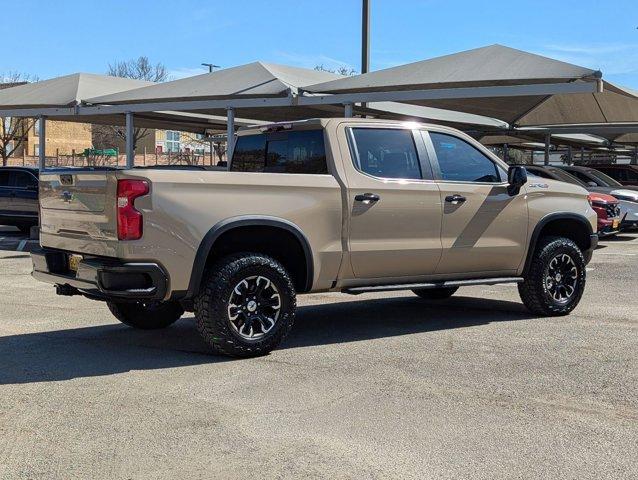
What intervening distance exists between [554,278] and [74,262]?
4.77 meters

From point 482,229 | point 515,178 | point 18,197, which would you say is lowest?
point 18,197

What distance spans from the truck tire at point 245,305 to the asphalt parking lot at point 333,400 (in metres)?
0.20

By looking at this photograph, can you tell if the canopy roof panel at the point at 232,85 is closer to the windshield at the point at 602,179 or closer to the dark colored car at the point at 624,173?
the windshield at the point at 602,179

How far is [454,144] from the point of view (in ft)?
24.9

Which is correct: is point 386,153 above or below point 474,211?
above

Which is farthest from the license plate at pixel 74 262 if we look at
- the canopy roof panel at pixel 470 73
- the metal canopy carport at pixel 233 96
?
the canopy roof panel at pixel 470 73

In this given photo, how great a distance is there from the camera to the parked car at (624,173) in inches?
867

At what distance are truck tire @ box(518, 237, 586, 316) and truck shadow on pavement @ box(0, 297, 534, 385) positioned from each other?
0.94ft

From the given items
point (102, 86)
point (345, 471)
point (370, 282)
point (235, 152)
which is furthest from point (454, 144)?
point (102, 86)

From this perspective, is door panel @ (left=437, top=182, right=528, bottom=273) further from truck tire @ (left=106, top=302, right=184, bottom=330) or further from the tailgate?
the tailgate

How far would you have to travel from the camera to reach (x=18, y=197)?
57.5 feet

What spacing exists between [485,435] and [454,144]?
3743 millimetres

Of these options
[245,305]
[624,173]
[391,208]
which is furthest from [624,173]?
[245,305]

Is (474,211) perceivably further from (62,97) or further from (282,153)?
(62,97)
